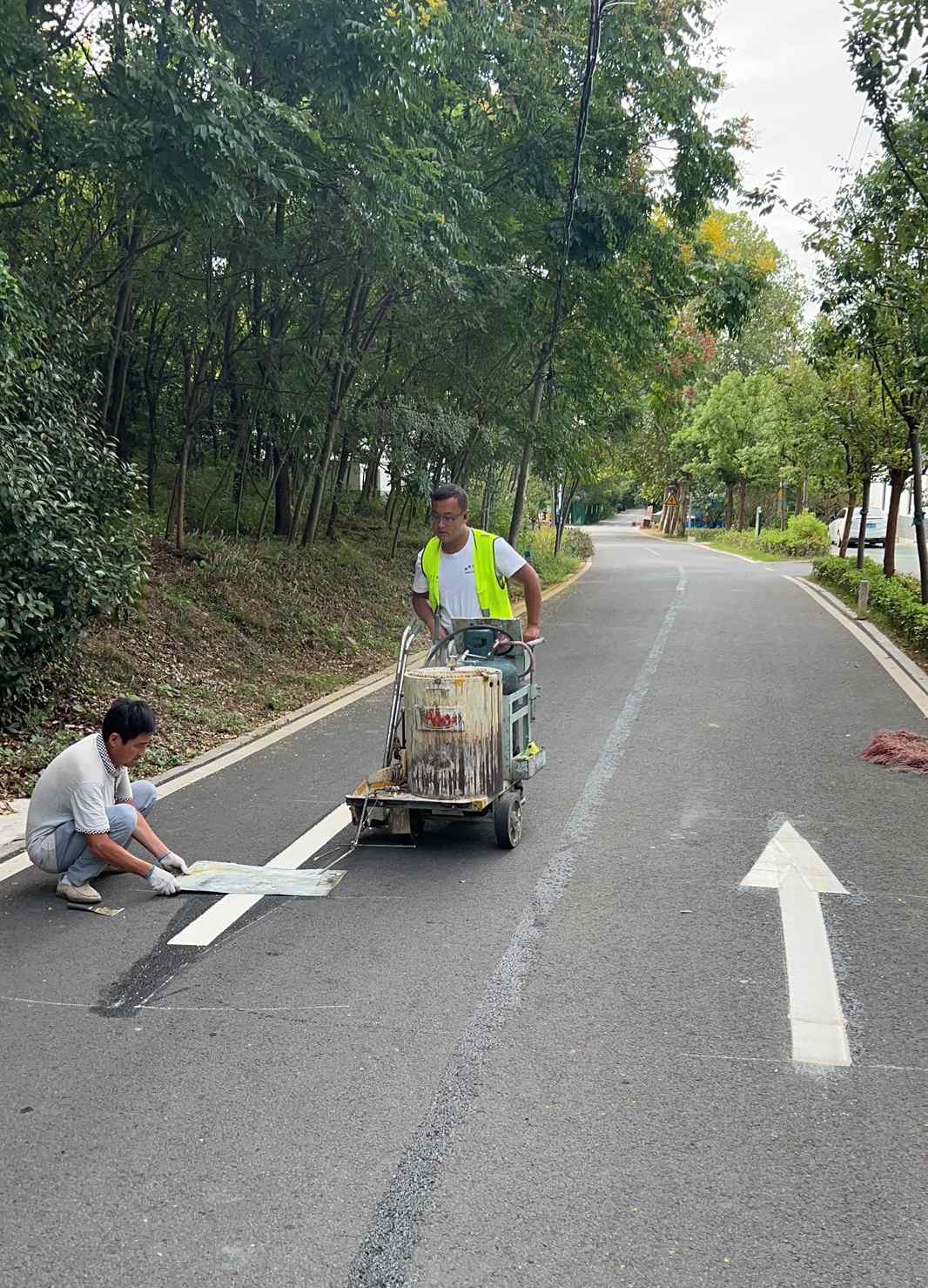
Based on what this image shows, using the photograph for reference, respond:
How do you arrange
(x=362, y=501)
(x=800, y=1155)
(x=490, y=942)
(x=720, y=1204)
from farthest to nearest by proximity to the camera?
(x=362, y=501)
(x=490, y=942)
(x=800, y=1155)
(x=720, y=1204)

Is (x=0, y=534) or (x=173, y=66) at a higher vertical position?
(x=173, y=66)

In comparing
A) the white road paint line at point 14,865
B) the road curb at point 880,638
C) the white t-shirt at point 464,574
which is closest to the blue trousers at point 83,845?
the white road paint line at point 14,865

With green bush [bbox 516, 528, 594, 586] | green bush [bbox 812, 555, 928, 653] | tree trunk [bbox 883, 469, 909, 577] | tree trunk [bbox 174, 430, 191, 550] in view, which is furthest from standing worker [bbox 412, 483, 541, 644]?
Answer: tree trunk [bbox 883, 469, 909, 577]

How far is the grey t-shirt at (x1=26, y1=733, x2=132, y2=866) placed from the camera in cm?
573

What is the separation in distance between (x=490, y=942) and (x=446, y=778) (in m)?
1.29

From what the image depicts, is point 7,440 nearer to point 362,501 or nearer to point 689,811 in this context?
point 689,811

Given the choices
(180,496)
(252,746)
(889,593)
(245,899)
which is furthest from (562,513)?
(245,899)

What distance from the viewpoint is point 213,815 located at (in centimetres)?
754

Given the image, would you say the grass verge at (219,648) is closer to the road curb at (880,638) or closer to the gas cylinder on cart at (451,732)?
the gas cylinder on cart at (451,732)

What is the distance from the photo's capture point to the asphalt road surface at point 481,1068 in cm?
313

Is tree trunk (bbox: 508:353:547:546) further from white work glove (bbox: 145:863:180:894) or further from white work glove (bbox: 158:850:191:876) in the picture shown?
white work glove (bbox: 145:863:180:894)

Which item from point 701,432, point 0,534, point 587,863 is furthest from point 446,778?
point 701,432

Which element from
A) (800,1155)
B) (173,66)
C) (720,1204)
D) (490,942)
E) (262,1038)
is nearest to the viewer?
(720,1204)

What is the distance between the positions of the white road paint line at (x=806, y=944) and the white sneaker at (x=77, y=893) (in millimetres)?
3329
